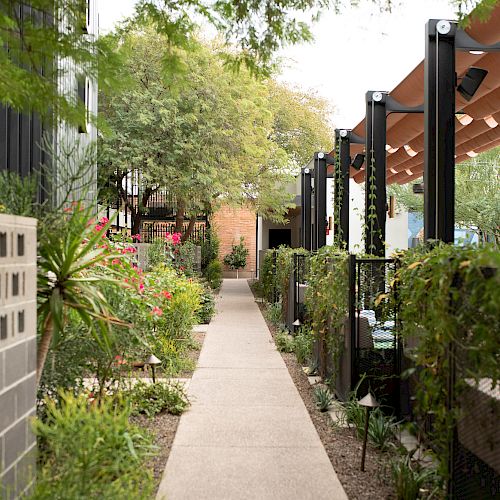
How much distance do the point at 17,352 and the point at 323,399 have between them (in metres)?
3.52

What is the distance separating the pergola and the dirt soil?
1.65 metres

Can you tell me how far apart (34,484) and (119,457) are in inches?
14.8

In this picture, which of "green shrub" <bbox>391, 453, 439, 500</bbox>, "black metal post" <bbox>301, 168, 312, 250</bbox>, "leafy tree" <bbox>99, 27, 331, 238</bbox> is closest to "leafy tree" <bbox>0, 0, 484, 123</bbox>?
"green shrub" <bbox>391, 453, 439, 500</bbox>

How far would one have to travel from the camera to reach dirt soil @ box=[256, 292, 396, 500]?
407 centimetres

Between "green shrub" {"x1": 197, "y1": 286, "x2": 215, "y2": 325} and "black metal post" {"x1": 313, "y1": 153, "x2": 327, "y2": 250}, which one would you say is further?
"green shrub" {"x1": 197, "y1": 286, "x2": 215, "y2": 325}

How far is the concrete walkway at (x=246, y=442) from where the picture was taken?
404 cm

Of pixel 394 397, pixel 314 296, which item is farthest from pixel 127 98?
pixel 394 397

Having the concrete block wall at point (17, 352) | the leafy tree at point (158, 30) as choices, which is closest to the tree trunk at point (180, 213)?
the leafy tree at point (158, 30)

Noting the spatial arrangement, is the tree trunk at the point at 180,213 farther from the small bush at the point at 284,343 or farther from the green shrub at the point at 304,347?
the green shrub at the point at 304,347

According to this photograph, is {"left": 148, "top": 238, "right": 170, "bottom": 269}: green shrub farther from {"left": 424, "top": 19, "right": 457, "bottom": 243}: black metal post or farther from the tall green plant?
the tall green plant

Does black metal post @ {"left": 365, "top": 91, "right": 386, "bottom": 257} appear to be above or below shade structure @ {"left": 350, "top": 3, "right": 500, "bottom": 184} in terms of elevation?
below

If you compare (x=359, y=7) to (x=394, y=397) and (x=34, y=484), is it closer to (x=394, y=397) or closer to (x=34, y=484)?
(x=34, y=484)

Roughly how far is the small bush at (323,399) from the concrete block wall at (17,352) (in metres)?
3.22

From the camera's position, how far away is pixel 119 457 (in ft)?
10.8
